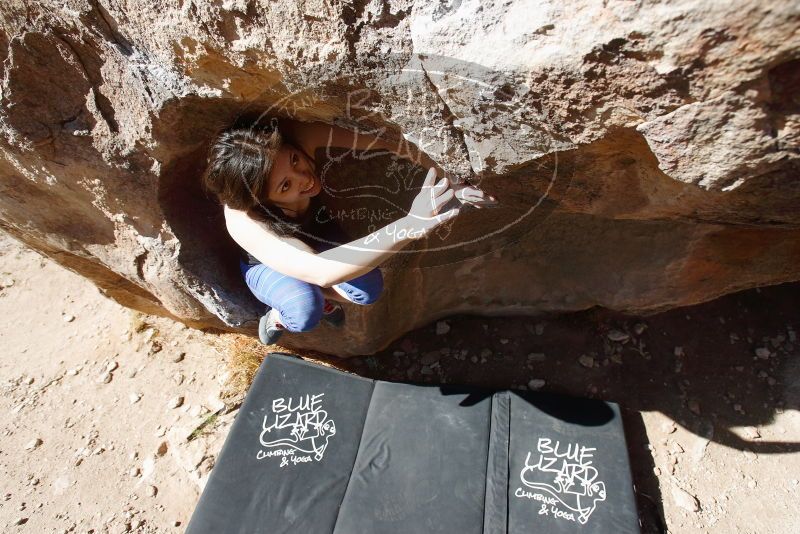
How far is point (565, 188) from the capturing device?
1237 mm

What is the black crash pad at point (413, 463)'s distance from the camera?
1736mm

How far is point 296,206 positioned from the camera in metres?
1.52

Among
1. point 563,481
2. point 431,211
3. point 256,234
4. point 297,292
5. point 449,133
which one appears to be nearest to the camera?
point 449,133

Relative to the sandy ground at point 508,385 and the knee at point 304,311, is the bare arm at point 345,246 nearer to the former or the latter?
the knee at point 304,311

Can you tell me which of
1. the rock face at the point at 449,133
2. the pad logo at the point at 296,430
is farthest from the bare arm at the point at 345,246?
the pad logo at the point at 296,430

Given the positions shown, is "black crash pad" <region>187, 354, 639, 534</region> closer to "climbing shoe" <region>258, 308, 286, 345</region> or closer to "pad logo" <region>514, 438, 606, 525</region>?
"pad logo" <region>514, 438, 606, 525</region>

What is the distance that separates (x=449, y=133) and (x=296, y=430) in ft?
4.28

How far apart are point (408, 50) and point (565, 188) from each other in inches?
19.2

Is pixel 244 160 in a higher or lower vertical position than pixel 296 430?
higher

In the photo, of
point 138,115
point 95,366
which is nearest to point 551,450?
point 138,115

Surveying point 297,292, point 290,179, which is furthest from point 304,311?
point 290,179

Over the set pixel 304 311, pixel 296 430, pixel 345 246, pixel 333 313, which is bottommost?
pixel 296 430

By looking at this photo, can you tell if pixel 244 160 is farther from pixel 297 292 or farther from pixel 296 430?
pixel 296 430

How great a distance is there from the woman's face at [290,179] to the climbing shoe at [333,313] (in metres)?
0.55
